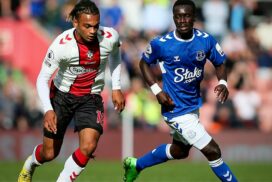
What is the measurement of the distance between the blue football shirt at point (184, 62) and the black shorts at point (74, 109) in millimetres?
977

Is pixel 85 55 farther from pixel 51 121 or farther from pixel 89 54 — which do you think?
pixel 51 121

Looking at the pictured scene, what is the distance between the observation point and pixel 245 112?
1984cm

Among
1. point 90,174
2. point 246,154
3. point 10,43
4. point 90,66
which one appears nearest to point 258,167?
point 246,154

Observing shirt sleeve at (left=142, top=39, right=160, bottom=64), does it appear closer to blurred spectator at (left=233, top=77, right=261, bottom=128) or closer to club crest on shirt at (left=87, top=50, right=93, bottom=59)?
club crest on shirt at (left=87, top=50, right=93, bottom=59)

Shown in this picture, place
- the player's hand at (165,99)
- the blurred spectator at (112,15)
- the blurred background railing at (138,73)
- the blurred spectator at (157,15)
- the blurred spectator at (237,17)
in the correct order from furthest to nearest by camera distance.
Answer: the blurred spectator at (237,17) → the blurred spectator at (157,15) → the blurred spectator at (112,15) → the blurred background railing at (138,73) → the player's hand at (165,99)

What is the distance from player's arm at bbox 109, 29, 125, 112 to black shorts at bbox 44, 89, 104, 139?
0.32 m

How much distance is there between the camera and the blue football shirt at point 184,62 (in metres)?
10.5

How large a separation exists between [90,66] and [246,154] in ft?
32.9

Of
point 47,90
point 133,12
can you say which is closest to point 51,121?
point 47,90

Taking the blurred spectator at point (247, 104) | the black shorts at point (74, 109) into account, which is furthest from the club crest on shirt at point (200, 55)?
the blurred spectator at point (247, 104)

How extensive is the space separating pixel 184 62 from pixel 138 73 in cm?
940

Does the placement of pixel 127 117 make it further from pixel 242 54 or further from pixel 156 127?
pixel 242 54

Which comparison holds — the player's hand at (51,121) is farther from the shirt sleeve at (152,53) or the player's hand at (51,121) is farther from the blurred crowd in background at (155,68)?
the blurred crowd in background at (155,68)

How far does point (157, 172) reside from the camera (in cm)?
1631
